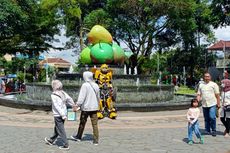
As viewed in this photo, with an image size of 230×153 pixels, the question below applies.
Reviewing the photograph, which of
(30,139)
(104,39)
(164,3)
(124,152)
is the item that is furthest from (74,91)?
(164,3)

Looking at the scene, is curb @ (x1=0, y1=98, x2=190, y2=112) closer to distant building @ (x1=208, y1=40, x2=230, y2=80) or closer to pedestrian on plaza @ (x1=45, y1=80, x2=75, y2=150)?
pedestrian on plaza @ (x1=45, y1=80, x2=75, y2=150)

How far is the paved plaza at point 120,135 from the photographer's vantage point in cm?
918

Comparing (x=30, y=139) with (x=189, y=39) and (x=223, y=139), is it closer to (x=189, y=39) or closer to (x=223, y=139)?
(x=223, y=139)

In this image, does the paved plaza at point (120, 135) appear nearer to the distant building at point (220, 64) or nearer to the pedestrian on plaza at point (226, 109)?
the pedestrian on plaza at point (226, 109)

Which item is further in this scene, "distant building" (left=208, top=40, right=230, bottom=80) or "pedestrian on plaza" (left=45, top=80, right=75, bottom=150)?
"distant building" (left=208, top=40, right=230, bottom=80)

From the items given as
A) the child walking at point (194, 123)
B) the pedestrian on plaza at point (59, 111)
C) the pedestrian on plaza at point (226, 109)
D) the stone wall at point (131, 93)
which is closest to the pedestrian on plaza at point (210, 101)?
the pedestrian on plaza at point (226, 109)

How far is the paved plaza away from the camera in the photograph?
9.18m

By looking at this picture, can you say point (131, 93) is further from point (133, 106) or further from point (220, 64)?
point (220, 64)

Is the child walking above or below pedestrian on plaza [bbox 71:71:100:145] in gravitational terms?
below

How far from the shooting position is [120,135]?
1124 cm

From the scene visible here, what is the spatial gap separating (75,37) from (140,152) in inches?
1730

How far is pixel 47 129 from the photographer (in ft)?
40.4

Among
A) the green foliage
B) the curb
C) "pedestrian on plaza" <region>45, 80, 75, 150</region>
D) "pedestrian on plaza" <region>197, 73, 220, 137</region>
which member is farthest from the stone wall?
the green foliage

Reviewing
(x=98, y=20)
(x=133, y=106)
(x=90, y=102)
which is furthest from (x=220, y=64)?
(x=90, y=102)
